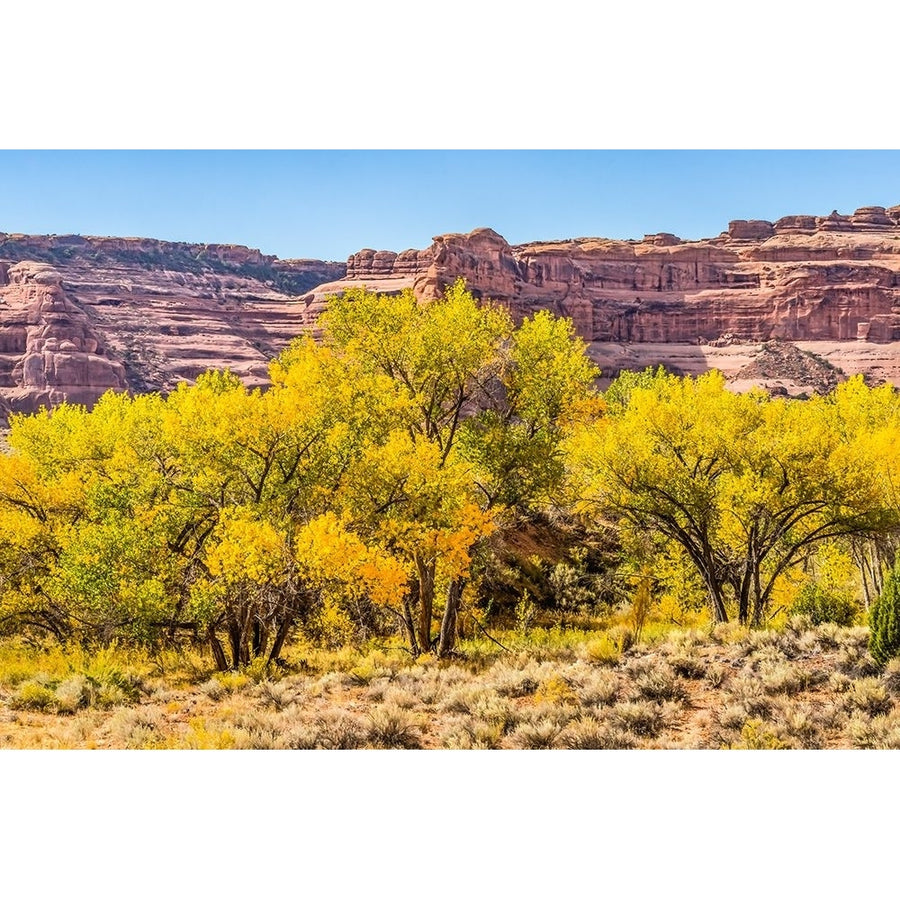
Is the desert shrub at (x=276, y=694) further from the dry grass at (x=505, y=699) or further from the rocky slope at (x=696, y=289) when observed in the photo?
the rocky slope at (x=696, y=289)

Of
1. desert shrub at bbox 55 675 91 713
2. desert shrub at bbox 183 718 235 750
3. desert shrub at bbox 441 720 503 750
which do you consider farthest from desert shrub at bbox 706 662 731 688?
desert shrub at bbox 55 675 91 713

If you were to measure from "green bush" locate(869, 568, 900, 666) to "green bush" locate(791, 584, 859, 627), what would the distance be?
6.25 m

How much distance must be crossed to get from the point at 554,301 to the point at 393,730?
13772 centimetres

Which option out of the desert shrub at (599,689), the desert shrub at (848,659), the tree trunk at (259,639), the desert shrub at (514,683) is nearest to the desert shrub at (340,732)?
the desert shrub at (514,683)

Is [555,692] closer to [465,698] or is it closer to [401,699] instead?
[465,698]

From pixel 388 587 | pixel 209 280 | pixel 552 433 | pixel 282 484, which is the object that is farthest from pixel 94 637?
pixel 209 280

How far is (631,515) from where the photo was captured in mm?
21656

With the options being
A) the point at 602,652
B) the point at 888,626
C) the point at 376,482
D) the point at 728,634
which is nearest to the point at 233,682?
the point at 376,482

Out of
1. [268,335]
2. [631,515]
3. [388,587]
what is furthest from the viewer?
[268,335]

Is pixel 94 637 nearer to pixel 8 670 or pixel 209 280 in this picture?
pixel 8 670

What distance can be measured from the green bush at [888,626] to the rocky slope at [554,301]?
359 feet

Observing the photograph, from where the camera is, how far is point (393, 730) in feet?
38.9

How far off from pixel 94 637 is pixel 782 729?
16383 millimetres

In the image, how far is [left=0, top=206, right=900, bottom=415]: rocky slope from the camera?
421 ft
